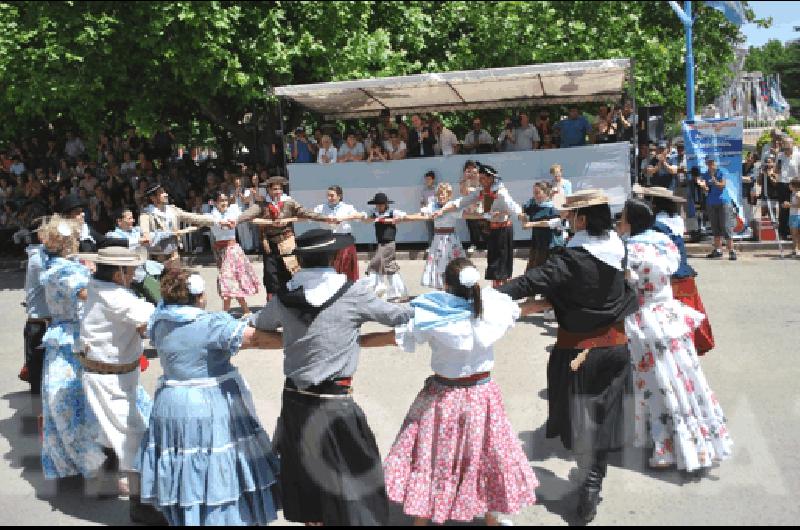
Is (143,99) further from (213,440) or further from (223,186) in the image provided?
(213,440)

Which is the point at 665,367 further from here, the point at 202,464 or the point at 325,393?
the point at 202,464

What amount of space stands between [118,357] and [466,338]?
230 centimetres

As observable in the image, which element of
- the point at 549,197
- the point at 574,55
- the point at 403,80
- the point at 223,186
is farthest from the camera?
the point at 574,55

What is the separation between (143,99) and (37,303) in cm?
1018

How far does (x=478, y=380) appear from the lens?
14.5 ft

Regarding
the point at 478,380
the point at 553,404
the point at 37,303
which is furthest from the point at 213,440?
the point at 37,303

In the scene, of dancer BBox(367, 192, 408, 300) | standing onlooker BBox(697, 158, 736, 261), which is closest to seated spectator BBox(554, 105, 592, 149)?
standing onlooker BBox(697, 158, 736, 261)

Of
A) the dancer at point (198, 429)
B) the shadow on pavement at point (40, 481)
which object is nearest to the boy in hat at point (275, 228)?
the shadow on pavement at point (40, 481)

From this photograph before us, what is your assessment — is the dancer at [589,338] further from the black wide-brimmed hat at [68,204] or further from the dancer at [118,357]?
the black wide-brimmed hat at [68,204]

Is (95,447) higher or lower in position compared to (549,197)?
lower

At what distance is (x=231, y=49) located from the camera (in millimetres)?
15352

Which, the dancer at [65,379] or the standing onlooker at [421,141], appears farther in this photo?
the standing onlooker at [421,141]

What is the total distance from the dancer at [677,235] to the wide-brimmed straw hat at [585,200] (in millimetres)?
914

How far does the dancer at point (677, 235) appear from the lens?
19.0 feet
